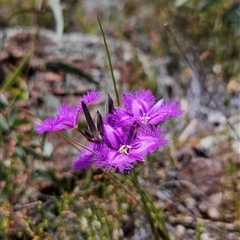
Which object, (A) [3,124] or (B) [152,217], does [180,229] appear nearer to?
(B) [152,217]

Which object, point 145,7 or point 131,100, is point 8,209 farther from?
point 145,7

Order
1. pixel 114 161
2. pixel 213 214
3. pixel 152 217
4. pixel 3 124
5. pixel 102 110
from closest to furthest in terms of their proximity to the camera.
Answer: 1. pixel 114 161
2. pixel 152 217
3. pixel 213 214
4. pixel 3 124
5. pixel 102 110

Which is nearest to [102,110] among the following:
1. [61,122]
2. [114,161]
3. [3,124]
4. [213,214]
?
[3,124]

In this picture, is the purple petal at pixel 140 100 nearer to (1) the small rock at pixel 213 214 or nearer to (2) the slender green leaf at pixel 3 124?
(1) the small rock at pixel 213 214

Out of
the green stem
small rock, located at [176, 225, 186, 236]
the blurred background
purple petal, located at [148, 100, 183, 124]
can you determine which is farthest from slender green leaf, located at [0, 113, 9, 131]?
purple petal, located at [148, 100, 183, 124]

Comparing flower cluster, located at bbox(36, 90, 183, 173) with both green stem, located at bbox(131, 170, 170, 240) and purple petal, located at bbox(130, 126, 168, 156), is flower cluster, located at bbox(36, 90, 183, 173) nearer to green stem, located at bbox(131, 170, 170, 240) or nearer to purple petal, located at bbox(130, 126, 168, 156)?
purple petal, located at bbox(130, 126, 168, 156)

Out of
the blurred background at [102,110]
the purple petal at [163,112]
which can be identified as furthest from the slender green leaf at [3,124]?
the purple petal at [163,112]

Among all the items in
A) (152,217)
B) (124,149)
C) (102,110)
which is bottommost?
(152,217)
